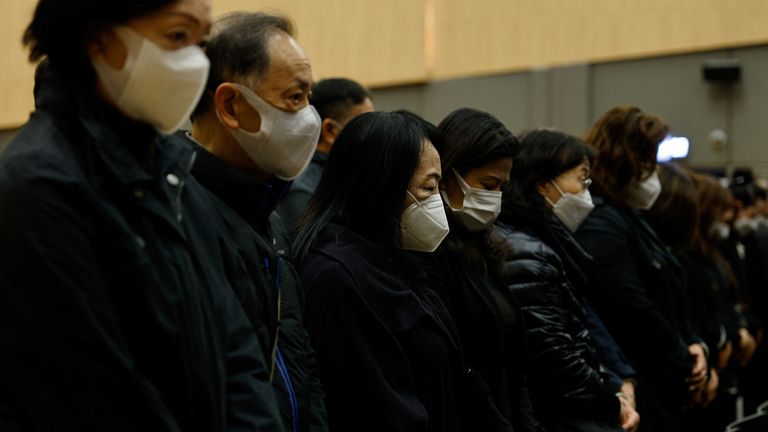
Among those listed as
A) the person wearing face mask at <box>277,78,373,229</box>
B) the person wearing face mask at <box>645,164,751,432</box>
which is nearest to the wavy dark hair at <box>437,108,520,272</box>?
the person wearing face mask at <box>277,78,373,229</box>

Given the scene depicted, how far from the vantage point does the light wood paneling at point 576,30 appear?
9.55m

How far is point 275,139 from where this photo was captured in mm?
2432

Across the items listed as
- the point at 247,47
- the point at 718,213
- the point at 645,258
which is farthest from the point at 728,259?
the point at 247,47

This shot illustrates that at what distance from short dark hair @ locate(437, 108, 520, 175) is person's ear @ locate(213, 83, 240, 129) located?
44.1 inches

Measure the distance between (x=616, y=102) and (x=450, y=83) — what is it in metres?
1.83

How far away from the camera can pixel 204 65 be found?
187cm

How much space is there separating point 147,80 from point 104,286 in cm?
37

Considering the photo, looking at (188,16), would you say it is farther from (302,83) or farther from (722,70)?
(722,70)

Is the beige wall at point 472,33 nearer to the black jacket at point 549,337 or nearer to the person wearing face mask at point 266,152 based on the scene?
the black jacket at point 549,337

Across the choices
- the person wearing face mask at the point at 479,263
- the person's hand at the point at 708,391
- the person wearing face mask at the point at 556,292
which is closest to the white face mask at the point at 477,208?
the person wearing face mask at the point at 479,263

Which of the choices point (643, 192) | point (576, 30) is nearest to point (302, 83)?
point (643, 192)

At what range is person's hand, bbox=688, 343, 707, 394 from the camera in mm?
4828

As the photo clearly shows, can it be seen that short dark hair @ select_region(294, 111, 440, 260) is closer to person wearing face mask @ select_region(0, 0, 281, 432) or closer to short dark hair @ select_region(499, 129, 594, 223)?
person wearing face mask @ select_region(0, 0, 281, 432)

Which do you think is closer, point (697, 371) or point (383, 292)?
point (383, 292)
